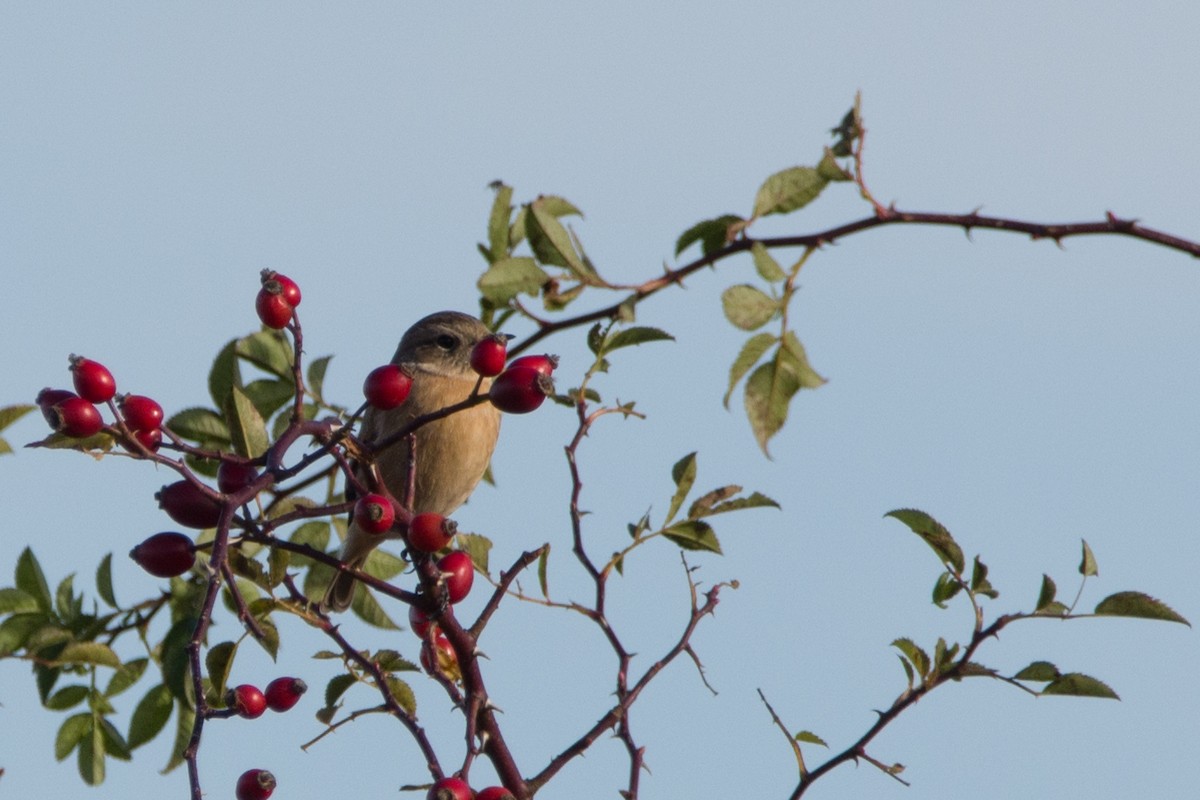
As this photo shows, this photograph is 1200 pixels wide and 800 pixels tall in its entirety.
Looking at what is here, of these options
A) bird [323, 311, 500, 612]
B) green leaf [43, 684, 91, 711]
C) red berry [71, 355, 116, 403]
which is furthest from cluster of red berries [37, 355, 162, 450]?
bird [323, 311, 500, 612]

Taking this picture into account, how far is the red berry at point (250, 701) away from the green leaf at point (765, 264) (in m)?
1.39

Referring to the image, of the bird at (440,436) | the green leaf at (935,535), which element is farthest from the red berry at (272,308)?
the bird at (440,436)

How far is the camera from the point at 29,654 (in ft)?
14.1

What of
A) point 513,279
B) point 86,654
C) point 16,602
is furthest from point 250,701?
point 16,602

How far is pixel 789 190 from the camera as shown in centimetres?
332

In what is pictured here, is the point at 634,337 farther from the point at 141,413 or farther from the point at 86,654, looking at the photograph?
the point at 86,654

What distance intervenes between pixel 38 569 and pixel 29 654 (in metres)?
0.26

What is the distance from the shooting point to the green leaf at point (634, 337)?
3.52 meters

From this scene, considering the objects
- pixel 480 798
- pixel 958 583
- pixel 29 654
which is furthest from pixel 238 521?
pixel 29 654

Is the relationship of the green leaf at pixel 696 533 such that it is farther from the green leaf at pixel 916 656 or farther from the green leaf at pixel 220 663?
the green leaf at pixel 220 663

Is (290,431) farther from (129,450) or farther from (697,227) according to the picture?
(697,227)

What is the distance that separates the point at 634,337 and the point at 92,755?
87.5 inches

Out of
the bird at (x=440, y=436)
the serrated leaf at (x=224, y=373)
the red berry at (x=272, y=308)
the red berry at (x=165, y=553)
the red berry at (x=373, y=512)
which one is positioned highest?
the bird at (x=440, y=436)

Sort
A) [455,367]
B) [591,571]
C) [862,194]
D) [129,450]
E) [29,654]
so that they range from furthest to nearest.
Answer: [455,367]
[29,654]
[591,571]
[862,194]
[129,450]
